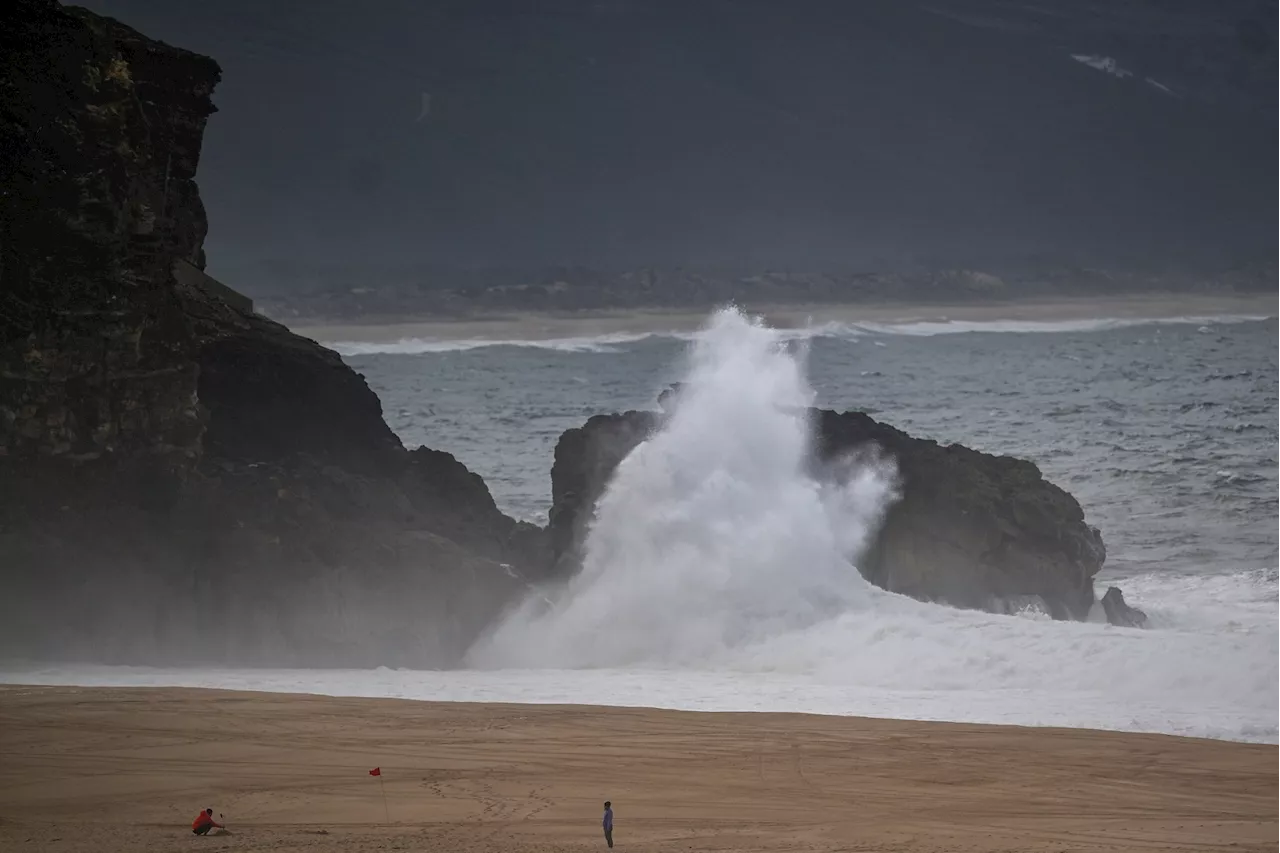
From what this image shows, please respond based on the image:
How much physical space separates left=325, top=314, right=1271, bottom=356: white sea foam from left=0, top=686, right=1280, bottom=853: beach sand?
126ft

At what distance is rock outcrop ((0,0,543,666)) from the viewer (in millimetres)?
14891

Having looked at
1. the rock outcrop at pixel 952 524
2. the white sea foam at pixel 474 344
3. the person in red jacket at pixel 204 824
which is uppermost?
the white sea foam at pixel 474 344

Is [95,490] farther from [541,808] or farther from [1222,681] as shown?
[1222,681]

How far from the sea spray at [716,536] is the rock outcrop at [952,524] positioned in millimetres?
310

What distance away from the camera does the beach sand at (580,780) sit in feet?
32.1

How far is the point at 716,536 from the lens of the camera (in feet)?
58.3

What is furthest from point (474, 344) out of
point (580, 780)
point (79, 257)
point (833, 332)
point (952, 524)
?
point (580, 780)

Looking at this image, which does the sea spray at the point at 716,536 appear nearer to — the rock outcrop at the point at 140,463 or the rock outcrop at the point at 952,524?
the rock outcrop at the point at 952,524

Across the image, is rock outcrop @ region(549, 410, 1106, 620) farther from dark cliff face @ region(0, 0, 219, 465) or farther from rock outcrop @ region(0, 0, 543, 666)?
dark cliff face @ region(0, 0, 219, 465)

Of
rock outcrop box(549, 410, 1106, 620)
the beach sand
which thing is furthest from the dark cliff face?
Result: rock outcrop box(549, 410, 1106, 620)

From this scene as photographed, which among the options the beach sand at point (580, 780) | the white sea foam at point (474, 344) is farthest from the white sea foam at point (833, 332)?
the beach sand at point (580, 780)

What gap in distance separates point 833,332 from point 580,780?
4844 centimetres

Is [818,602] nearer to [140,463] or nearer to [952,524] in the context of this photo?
[952,524]

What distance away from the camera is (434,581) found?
1670cm
